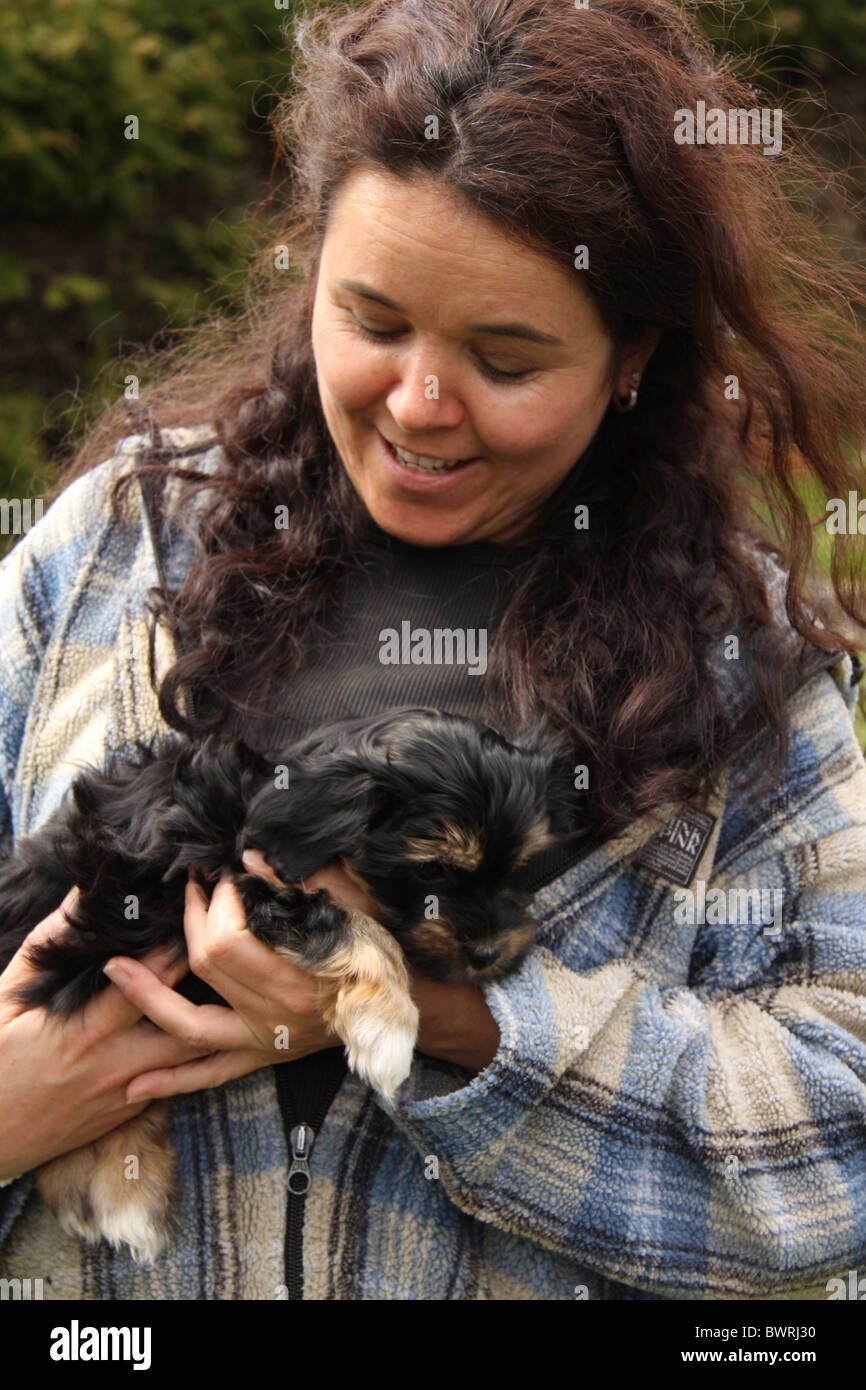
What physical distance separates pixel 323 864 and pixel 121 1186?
719 mm

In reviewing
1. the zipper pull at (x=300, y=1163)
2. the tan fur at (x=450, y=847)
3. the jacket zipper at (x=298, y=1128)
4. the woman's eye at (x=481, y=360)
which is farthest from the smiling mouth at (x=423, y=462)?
the zipper pull at (x=300, y=1163)

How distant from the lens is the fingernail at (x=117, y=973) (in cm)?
246

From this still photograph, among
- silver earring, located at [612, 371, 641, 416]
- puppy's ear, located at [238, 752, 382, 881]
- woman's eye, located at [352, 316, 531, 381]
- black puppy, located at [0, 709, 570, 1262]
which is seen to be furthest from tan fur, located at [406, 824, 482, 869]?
silver earring, located at [612, 371, 641, 416]

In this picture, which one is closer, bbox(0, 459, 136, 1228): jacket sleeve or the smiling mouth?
the smiling mouth

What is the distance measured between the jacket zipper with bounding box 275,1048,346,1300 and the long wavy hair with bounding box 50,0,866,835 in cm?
73

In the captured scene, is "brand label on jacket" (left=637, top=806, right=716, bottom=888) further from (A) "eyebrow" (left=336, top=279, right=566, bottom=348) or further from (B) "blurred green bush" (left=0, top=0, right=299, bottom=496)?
(B) "blurred green bush" (left=0, top=0, right=299, bottom=496)

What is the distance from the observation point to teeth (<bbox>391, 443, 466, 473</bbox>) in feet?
8.78

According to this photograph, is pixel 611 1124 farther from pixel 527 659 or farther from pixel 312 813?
pixel 527 659

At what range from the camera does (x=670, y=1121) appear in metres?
2.41

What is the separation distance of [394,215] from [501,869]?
4.21 ft

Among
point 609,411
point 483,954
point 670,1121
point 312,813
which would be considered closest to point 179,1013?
point 312,813

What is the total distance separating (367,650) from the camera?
2.80 m

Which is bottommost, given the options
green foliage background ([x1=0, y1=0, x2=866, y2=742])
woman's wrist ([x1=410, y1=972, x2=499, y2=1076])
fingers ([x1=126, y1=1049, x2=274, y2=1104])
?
fingers ([x1=126, y1=1049, x2=274, y2=1104])

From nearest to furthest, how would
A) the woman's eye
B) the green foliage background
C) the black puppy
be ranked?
the black puppy, the woman's eye, the green foliage background
